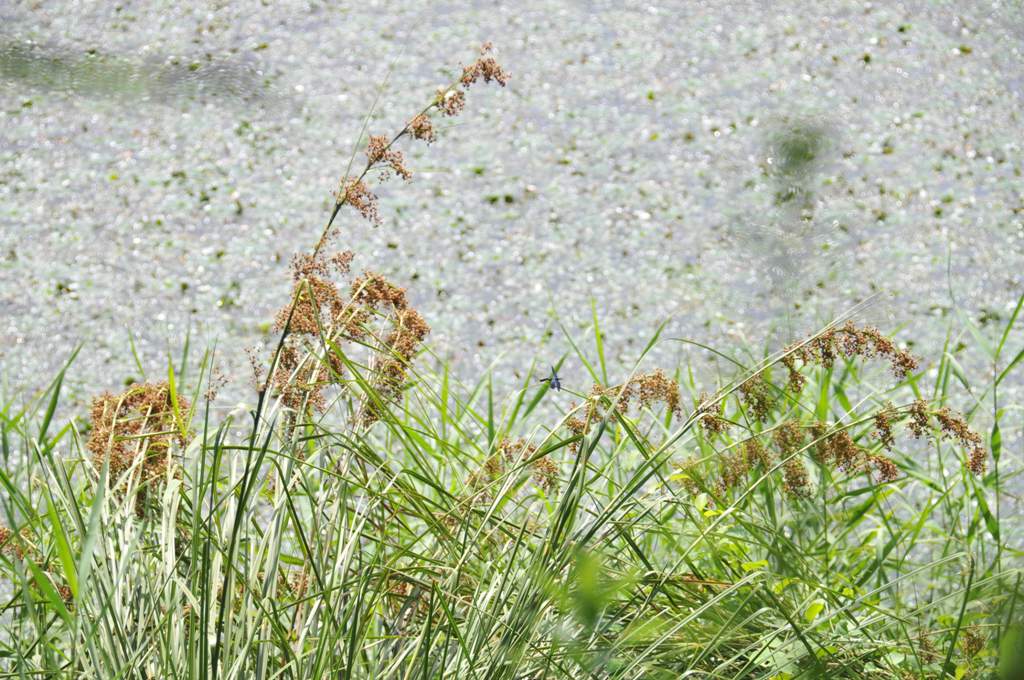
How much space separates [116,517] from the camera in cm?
115

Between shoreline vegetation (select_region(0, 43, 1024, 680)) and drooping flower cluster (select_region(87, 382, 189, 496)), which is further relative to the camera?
drooping flower cluster (select_region(87, 382, 189, 496))

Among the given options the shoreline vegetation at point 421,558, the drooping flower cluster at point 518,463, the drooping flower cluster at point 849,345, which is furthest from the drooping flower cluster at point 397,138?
the drooping flower cluster at point 849,345

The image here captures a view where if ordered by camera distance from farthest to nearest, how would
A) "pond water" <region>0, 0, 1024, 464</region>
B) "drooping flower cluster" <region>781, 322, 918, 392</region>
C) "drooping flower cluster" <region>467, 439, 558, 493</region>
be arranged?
"pond water" <region>0, 0, 1024, 464</region>
"drooping flower cluster" <region>467, 439, 558, 493</region>
"drooping flower cluster" <region>781, 322, 918, 392</region>

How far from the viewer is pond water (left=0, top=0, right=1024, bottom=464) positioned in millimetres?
2670

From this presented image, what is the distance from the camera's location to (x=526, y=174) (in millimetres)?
3051

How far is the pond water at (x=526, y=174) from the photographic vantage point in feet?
8.76

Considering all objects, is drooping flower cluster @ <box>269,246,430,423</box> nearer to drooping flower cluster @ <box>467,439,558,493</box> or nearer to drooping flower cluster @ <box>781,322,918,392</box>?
drooping flower cluster @ <box>467,439,558,493</box>

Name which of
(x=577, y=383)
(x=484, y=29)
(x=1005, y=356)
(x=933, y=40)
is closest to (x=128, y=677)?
(x=577, y=383)

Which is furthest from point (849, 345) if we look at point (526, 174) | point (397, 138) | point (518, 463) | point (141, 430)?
point (526, 174)

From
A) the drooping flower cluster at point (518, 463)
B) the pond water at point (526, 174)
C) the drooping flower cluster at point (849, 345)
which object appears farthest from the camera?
the pond water at point (526, 174)

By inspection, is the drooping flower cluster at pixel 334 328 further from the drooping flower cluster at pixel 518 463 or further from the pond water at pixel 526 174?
the pond water at pixel 526 174

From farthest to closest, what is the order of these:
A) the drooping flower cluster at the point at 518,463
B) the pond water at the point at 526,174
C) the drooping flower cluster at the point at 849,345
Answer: the pond water at the point at 526,174, the drooping flower cluster at the point at 518,463, the drooping flower cluster at the point at 849,345

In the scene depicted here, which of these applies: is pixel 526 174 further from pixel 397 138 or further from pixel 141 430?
pixel 397 138

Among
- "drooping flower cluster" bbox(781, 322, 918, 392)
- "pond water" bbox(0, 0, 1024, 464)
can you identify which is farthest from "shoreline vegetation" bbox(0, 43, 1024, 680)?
"pond water" bbox(0, 0, 1024, 464)
